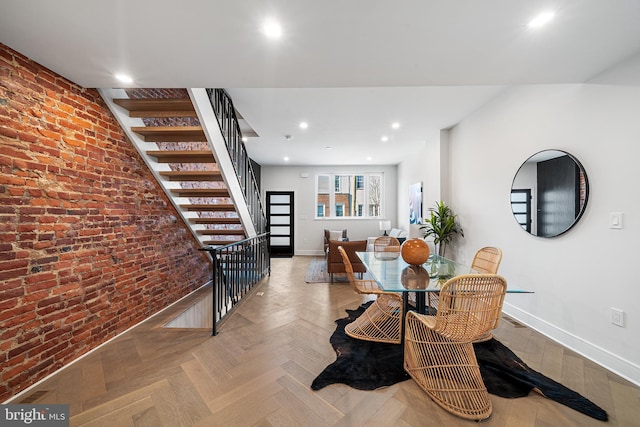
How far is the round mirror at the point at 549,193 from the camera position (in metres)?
2.29

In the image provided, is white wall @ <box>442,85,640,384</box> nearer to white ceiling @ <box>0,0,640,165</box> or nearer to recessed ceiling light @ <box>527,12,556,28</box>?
white ceiling @ <box>0,0,640,165</box>

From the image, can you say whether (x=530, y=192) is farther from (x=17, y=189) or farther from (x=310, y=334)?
(x=17, y=189)

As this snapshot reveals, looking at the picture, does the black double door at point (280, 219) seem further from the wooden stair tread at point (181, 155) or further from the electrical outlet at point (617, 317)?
the electrical outlet at point (617, 317)

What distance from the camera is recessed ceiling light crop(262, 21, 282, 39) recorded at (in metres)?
1.56

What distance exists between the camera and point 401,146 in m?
5.61

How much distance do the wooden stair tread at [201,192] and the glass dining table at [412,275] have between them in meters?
2.04

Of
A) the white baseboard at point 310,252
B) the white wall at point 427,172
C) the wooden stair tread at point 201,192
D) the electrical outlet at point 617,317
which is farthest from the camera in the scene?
the white baseboard at point 310,252

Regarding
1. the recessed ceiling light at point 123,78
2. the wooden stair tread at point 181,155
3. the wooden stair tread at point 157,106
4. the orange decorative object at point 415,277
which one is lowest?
the orange decorative object at point 415,277

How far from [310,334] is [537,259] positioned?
2.52 metres

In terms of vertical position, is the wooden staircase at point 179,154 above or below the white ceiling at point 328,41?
below

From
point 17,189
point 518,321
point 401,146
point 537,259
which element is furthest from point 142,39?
point 401,146

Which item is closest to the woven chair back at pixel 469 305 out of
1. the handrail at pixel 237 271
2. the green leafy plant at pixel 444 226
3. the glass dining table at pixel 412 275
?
the glass dining table at pixel 412 275

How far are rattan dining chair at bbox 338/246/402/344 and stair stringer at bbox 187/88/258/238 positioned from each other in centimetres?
168

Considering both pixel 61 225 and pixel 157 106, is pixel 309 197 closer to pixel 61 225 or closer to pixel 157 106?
pixel 157 106
